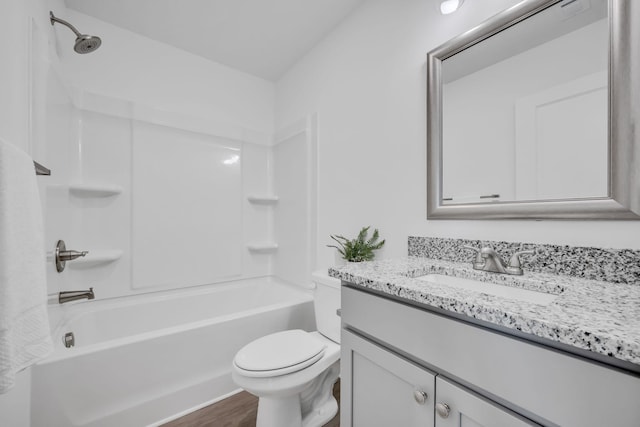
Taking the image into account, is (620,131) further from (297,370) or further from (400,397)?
(297,370)

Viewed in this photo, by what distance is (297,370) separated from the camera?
1.23m

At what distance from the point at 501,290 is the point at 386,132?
1.04m

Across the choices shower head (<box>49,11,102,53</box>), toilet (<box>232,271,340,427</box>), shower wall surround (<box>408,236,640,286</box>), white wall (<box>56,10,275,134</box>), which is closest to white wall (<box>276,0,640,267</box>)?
shower wall surround (<box>408,236,640,286</box>)

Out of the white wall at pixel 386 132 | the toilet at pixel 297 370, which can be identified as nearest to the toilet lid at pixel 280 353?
the toilet at pixel 297 370

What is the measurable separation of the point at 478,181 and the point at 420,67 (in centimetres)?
68

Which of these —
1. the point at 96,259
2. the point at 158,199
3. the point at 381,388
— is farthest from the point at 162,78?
the point at 381,388

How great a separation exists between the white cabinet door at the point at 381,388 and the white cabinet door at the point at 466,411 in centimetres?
3

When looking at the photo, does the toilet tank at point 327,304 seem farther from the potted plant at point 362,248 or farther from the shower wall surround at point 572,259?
the shower wall surround at point 572,259

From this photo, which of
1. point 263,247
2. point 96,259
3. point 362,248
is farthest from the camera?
point 263,247

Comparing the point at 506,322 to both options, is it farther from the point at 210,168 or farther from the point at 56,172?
the point at 210,168

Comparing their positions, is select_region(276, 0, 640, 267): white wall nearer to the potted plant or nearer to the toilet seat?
the potted plant

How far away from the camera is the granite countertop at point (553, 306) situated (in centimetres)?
45

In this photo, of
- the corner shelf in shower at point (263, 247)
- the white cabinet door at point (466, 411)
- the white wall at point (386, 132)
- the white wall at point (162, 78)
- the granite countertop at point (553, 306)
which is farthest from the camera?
the corner shelf in shower at point (263, 247)

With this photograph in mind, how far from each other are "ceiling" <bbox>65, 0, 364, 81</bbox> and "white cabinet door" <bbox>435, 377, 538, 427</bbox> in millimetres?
2116
